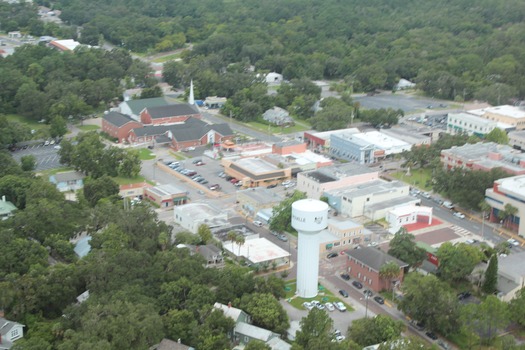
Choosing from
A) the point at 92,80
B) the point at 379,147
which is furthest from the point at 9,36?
the point at 379,147

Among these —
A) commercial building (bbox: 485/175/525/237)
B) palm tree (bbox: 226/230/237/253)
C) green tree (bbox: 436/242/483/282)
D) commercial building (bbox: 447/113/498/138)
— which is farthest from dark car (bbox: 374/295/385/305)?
commercial building (bbox: 447/113/498/138)

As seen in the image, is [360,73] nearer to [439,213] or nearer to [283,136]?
[283,136]

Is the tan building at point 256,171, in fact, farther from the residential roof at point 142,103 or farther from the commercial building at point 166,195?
the residential roof at point 142,103

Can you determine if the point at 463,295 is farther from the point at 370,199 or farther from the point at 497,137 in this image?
the point at 497,137

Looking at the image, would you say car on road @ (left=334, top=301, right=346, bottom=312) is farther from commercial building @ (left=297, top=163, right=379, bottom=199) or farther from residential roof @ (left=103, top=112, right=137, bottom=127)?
residential roof @ (left=103, top=112, right=137, bottom=127)

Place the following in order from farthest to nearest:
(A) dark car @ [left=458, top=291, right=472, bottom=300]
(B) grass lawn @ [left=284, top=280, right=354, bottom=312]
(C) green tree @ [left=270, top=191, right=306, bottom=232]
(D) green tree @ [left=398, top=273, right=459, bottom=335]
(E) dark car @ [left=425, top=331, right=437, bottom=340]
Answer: (C) green tree @ [left=270, top=191, right=306, bottom=232]
(A) dark car @ [left=458, top=291, right=472, bottom=300]
(B) grass lawn @ [left=284, top=280, right=354, bottom=312]
(E) dark car @ [left=425, top=331, right=437, bottom=340]
(D) green tree @ [left=398, top=273, right=459, bottom=335]
